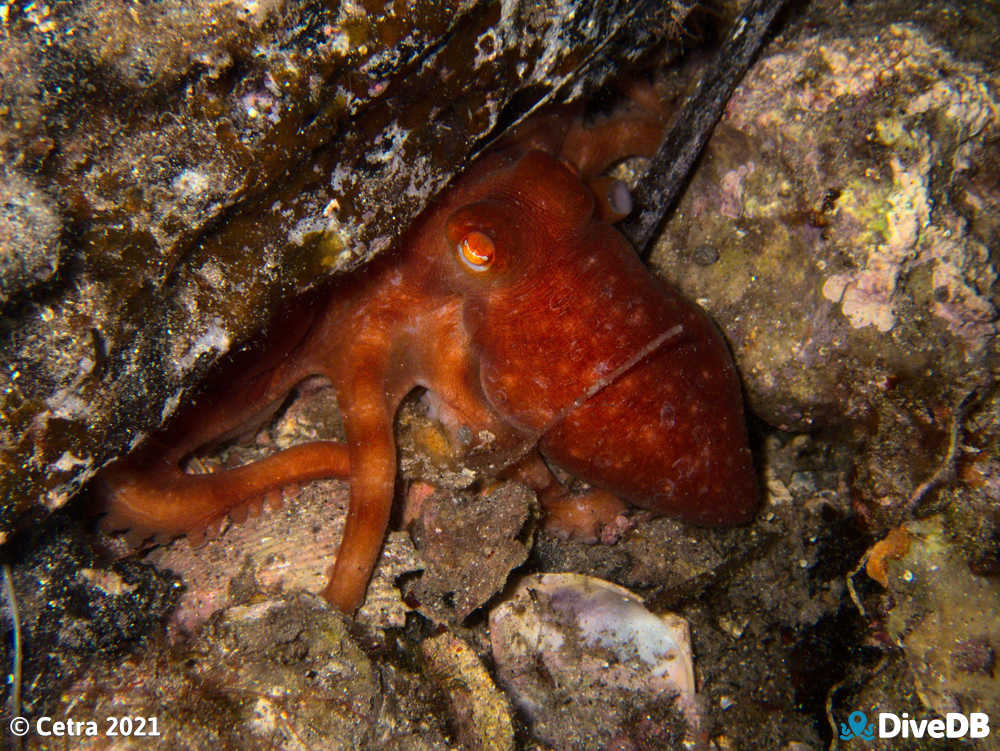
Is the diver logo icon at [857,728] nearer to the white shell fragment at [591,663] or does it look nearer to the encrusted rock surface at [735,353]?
the encrusted rock surface at [735,353]

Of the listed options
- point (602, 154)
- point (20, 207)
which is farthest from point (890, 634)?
point (20, 207)

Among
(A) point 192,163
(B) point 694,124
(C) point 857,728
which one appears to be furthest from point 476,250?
(C) point 857,728

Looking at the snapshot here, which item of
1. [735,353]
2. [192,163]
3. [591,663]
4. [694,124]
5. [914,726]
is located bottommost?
[914,726]

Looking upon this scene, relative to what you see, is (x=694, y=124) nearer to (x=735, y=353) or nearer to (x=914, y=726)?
(x=735, y=353)

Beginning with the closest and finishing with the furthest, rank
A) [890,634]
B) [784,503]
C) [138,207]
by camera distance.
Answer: [138,207]
[890,634]
[784,503]

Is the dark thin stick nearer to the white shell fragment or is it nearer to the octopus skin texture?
the octopus skin texture

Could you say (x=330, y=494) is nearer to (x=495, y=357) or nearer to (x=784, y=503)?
(x=495, y=357)
